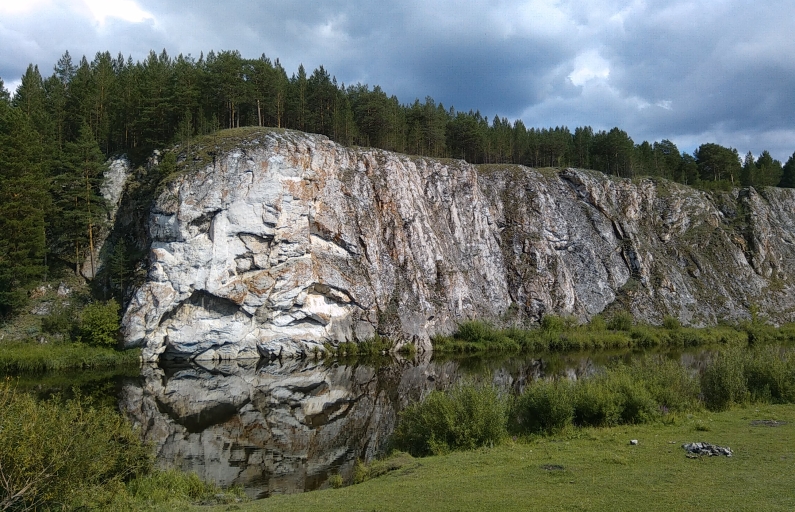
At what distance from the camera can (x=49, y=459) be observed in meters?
8.80

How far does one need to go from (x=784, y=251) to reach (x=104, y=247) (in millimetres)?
92050

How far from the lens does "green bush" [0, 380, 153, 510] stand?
27.1 ft

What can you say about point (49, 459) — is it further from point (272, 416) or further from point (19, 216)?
point (19, 216)

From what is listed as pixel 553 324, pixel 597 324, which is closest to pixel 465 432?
pixel 553 324

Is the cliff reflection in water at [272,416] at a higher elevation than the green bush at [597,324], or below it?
below

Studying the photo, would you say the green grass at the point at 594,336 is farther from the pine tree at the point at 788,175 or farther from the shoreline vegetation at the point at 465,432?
the pine tree at the point at 788,175

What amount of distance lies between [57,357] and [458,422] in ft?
114

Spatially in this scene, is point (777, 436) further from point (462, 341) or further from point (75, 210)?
point (75, 210)

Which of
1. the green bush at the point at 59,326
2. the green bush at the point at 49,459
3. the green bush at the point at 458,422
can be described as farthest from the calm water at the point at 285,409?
the green bush at the point at 59,326

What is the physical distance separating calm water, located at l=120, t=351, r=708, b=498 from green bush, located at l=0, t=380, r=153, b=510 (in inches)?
240

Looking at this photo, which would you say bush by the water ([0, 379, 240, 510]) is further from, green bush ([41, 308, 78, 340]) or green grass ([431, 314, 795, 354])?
green grass ([431, 314, 795, 354])

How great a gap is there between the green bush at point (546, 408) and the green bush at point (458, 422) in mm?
1155

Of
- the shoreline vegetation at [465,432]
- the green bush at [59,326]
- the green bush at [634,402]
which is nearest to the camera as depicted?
the shoreline vegetation at [465,432]

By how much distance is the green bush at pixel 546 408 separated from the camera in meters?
17.3
